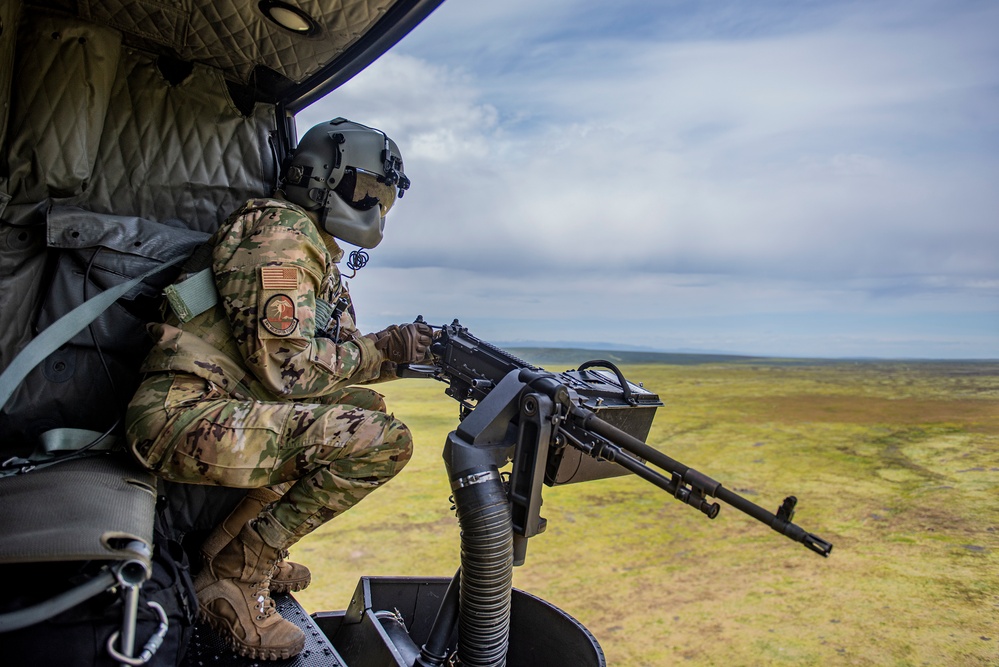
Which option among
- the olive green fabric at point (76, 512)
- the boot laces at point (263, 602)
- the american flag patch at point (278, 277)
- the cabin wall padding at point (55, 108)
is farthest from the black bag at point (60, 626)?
the cabin wall padding at point (55, 108)

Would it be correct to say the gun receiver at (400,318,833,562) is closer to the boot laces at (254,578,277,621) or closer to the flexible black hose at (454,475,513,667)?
the flexible black hose at (454,475,513,667)

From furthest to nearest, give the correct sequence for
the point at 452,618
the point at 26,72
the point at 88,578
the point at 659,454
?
the point at 26,72 < the point at 452,618 < the point at 659,454 < the point at 88,578

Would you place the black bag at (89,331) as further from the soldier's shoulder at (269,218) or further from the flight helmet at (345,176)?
the flight helmet at (345,176)

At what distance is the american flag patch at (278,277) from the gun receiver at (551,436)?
61 cm

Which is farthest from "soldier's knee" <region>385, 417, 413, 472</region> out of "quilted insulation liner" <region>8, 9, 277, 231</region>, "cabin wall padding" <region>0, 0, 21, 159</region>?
"cabin wall padding" <region>0, 0, 21, 159</region>

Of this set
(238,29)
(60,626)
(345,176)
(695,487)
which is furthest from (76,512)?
(238,29)

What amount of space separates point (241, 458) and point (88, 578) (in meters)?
0.62

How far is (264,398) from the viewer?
248cm

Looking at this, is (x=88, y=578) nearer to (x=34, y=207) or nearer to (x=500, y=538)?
(x=500, y=538)

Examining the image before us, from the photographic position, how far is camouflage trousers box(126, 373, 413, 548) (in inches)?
83.4

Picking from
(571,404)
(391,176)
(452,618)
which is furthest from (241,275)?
(452,618)

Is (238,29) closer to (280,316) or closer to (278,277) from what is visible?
(278,277)

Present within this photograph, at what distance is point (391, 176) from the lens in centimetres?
299

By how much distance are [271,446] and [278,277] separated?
1.76ft
